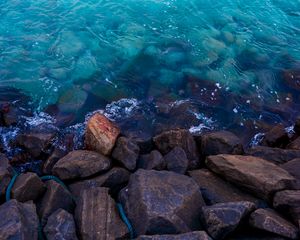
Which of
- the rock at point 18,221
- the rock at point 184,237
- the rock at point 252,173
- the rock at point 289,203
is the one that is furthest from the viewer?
the rock at point 252,173

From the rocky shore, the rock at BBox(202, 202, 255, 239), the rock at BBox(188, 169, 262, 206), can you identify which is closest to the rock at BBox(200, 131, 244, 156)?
the rocky shore

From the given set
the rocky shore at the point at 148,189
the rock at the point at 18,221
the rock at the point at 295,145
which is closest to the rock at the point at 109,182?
the rocky shore at the point at 148,189

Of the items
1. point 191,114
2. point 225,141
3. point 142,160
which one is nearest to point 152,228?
point 142,160

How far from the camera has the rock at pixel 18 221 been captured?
3.83 m

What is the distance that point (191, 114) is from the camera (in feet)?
24.4

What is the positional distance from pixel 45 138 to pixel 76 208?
1.90 meters

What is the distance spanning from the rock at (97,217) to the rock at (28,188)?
568 mm

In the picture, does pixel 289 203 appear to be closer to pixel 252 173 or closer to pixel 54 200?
pixel 252 173

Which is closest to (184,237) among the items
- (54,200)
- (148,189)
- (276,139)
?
(148,189)

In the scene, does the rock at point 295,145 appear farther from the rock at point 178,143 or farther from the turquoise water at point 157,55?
the rock at point 178,143

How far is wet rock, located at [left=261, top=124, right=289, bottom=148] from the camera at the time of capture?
6953 millimetres

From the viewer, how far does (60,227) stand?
4.20 m

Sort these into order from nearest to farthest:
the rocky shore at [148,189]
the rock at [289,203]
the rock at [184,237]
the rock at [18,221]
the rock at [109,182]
→ the rock at [18,221] → the rock at [184,237] → the rocky shore at [148,189] → the rock at [289,203] → the rock at [109,182]

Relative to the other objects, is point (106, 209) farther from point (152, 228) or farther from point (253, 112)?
point (253, 112)
